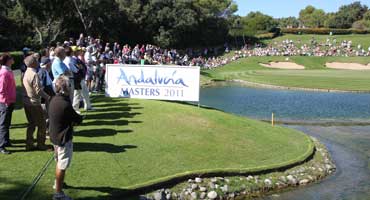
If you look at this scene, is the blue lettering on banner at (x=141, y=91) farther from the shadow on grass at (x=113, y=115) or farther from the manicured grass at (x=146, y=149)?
the shadow on grass at (x=113, y=115)

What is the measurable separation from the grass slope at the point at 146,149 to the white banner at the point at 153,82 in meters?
0.57

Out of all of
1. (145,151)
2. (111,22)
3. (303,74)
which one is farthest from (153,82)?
(111,22)

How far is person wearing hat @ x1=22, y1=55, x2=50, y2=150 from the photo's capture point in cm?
1162

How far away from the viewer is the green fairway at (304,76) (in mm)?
47219

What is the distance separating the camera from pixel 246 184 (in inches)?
527

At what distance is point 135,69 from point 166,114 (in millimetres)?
3829

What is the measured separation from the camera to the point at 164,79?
2181 cm

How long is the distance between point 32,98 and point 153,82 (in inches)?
406

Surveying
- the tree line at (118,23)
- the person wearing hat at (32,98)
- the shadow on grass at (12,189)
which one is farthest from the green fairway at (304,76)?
the shadow on grass at (12,189)

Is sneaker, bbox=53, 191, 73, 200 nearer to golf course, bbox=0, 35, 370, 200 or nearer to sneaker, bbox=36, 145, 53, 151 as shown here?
golf course, bbox=0, 35, 370, 200

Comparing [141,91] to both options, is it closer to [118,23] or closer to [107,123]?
[107,123]

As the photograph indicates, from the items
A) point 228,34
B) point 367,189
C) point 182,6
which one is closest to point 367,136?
point 367,189

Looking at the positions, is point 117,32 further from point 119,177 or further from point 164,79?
point 119,177

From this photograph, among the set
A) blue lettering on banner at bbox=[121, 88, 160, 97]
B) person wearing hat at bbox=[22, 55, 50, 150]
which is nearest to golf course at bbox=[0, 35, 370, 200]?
blue lettering on banner at bbox=[121, 88, 160, 97]
